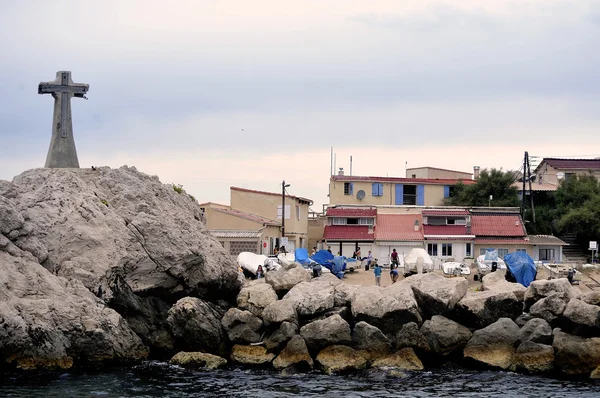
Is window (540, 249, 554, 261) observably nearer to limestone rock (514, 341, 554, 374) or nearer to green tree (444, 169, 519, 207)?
green tree (444, 169, 519, 207)

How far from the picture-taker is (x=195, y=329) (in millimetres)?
37219

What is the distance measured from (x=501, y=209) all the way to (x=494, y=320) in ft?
121

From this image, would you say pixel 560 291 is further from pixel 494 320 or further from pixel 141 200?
pixel 141 200

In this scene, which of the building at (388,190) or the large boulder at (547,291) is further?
the building at (388,190)

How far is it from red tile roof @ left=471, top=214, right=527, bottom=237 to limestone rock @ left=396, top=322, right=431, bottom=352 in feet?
110

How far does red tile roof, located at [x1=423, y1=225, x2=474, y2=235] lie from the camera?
226ft

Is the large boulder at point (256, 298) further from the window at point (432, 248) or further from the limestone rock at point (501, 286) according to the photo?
the window at point (432, 248)

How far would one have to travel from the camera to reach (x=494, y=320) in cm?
3778

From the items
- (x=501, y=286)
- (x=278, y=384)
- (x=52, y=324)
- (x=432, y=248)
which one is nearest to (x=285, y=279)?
(x=278, y=384)

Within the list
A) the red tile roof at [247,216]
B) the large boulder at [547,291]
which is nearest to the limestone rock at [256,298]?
the large boulder at [547,291]

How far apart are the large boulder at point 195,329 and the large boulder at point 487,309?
10.4 metres

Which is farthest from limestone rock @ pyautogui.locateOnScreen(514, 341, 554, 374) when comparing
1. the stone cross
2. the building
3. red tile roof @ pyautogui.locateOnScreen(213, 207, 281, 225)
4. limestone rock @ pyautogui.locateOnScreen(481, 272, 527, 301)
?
the building

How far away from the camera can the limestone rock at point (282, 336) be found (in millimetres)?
36500

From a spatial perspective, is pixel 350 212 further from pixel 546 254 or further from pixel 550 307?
pixel 550 307
